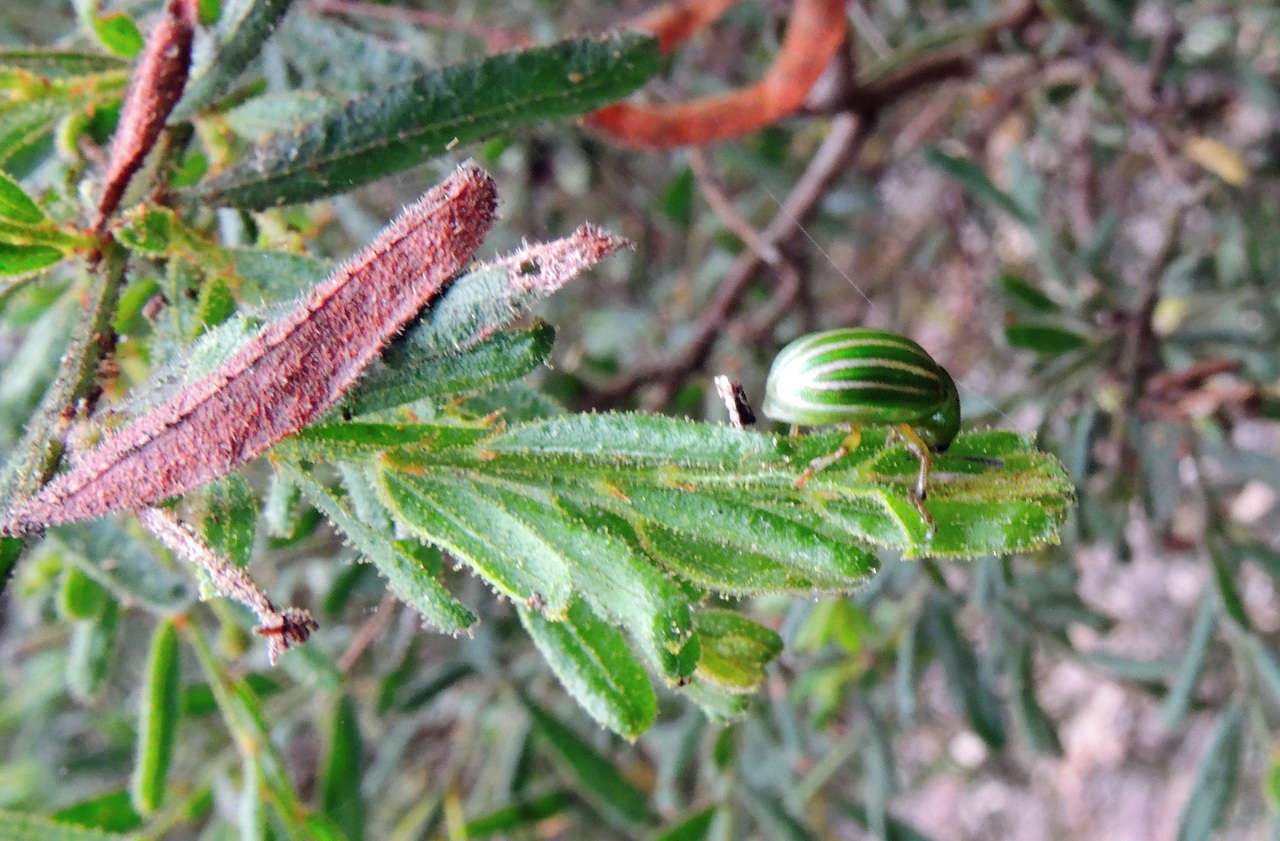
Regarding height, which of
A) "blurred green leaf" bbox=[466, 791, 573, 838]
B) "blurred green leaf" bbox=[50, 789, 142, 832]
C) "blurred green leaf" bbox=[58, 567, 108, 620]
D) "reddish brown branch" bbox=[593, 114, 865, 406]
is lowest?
"blurred green leaf" bbox=[466, 791, 573, 838]

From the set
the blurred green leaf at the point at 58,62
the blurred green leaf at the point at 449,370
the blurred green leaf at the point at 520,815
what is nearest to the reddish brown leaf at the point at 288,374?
the blurred green leaf at the point at 449,370

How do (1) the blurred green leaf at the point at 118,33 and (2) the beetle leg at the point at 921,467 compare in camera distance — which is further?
(1) the blurred green leaf at the point at 118,33

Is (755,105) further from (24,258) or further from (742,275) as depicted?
(24,258)

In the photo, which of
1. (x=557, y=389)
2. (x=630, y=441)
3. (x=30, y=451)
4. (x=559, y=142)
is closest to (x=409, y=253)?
(x=630, y=441)

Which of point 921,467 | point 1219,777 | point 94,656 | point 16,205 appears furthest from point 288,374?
point 1219,777

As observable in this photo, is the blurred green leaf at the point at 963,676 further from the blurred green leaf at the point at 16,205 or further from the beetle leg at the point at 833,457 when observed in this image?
the blurred green leaf at the point at 16,205

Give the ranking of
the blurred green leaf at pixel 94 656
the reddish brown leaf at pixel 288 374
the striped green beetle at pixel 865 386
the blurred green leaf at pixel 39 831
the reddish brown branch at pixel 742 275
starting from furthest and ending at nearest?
1. the reddish brown branch at pixel 742 275
2. the blurred green leaf at pixel 94 656
3. the blurred green leaf at pixel 39 831
4. the striped green beetle at pixel 865 386
5. the reddish brown leaf at pixel 288 374

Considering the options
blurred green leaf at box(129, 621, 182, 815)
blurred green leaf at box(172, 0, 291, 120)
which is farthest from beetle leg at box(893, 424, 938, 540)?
blurred green leaf at box(129, 621, 182, 815)

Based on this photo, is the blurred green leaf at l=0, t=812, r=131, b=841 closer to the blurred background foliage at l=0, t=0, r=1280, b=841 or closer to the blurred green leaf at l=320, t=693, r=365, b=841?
the blurred background foliage at l=0, t=0, r=1280, b=841

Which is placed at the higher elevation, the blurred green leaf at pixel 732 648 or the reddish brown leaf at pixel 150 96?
the reddish brown leaf at pixel 150 96
